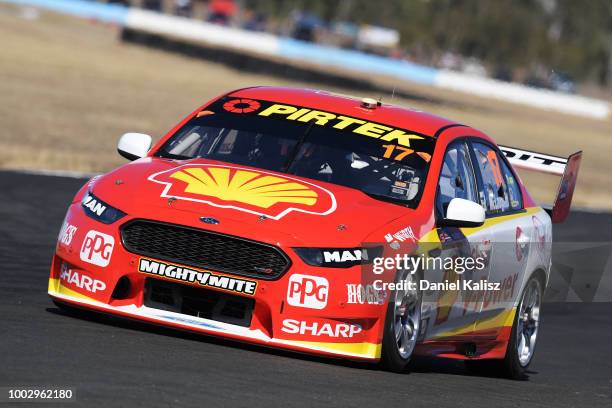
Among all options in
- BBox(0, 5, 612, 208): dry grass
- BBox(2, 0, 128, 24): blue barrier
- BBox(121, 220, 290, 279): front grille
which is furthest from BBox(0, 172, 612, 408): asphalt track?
BBox(2, 0, 128, 24): blue barrier

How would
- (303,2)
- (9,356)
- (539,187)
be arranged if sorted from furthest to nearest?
(303,2) → (539,187) → (9,356)

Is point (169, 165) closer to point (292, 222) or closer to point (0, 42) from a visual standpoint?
point (292, 222)

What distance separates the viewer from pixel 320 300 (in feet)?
23.4

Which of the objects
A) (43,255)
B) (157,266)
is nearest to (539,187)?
(43,255)

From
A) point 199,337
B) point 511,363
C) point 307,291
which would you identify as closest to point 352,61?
point 511,363

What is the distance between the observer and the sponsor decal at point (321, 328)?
714 cm

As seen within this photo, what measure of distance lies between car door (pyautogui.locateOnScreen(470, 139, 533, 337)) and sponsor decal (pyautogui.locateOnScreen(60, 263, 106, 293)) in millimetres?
2347

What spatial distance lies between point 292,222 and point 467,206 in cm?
115

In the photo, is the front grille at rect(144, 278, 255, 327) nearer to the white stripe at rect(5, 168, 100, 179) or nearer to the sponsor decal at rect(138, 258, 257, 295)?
the sponsor decal at rect(138, 258, 257, 295)

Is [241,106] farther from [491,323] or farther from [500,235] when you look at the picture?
[491,323]

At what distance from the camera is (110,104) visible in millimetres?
30672

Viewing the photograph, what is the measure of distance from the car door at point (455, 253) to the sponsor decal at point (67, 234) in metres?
1.87

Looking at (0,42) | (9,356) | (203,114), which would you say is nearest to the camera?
(9,356)

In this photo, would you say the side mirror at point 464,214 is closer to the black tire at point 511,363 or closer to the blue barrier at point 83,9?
the black tire at point 511,363
